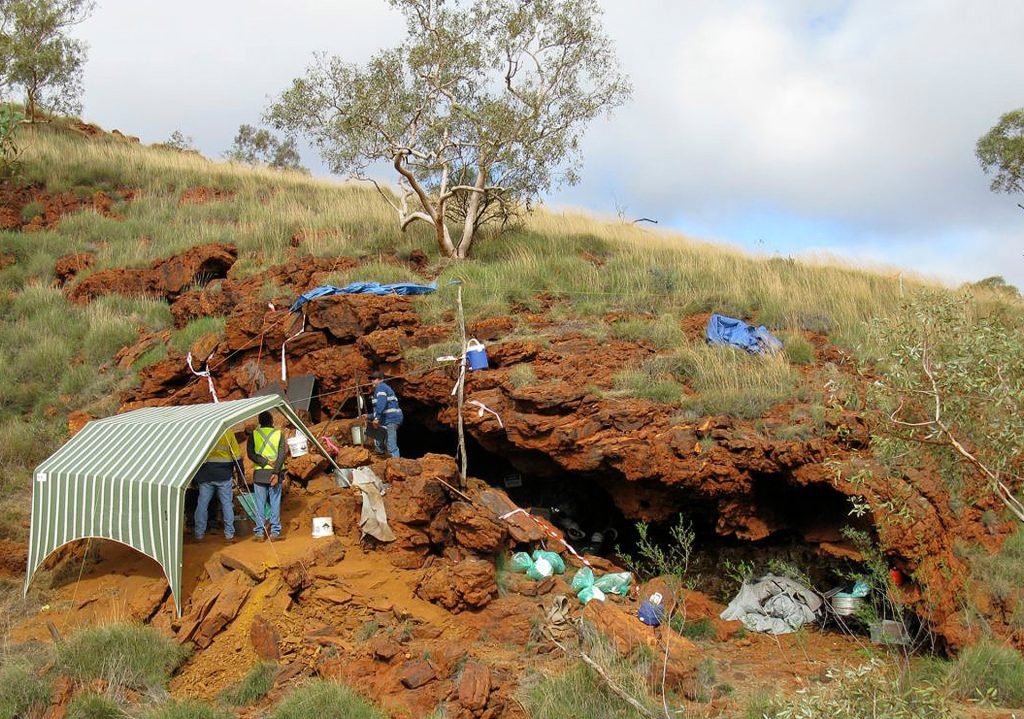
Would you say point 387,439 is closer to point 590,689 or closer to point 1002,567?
point 590,689

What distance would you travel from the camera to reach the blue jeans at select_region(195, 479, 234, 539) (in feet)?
30.0

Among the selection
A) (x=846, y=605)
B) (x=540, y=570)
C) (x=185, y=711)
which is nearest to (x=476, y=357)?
(x=540, y=570)

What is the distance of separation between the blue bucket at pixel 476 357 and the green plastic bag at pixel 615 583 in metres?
3.50

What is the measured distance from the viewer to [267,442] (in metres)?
9.20

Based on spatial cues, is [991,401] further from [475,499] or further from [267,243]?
[267,243]

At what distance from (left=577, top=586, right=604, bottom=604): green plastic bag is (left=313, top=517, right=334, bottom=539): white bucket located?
287cm

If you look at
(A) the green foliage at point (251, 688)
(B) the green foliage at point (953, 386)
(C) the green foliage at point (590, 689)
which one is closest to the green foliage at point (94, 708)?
(A) the green foliage at point (251, 688)

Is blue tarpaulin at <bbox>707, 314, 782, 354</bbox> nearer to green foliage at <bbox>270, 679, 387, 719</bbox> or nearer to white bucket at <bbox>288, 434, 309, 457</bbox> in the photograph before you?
white bucket at <bbox>288, 434, 309, 457</bbox>

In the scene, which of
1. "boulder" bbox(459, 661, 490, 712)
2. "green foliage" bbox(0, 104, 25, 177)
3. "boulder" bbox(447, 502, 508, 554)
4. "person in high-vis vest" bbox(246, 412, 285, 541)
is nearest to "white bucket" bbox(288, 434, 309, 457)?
"person in high-vis vest" bbox(246, 412, 285, 541)

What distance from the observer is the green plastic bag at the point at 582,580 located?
355 inches

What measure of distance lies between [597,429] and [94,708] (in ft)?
19.9

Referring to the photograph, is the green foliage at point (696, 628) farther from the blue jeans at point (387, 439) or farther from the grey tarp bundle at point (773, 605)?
the blue jeans at point (387, 439)

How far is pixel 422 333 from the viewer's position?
12125 millimetres

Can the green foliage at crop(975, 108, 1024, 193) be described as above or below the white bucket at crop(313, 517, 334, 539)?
above
